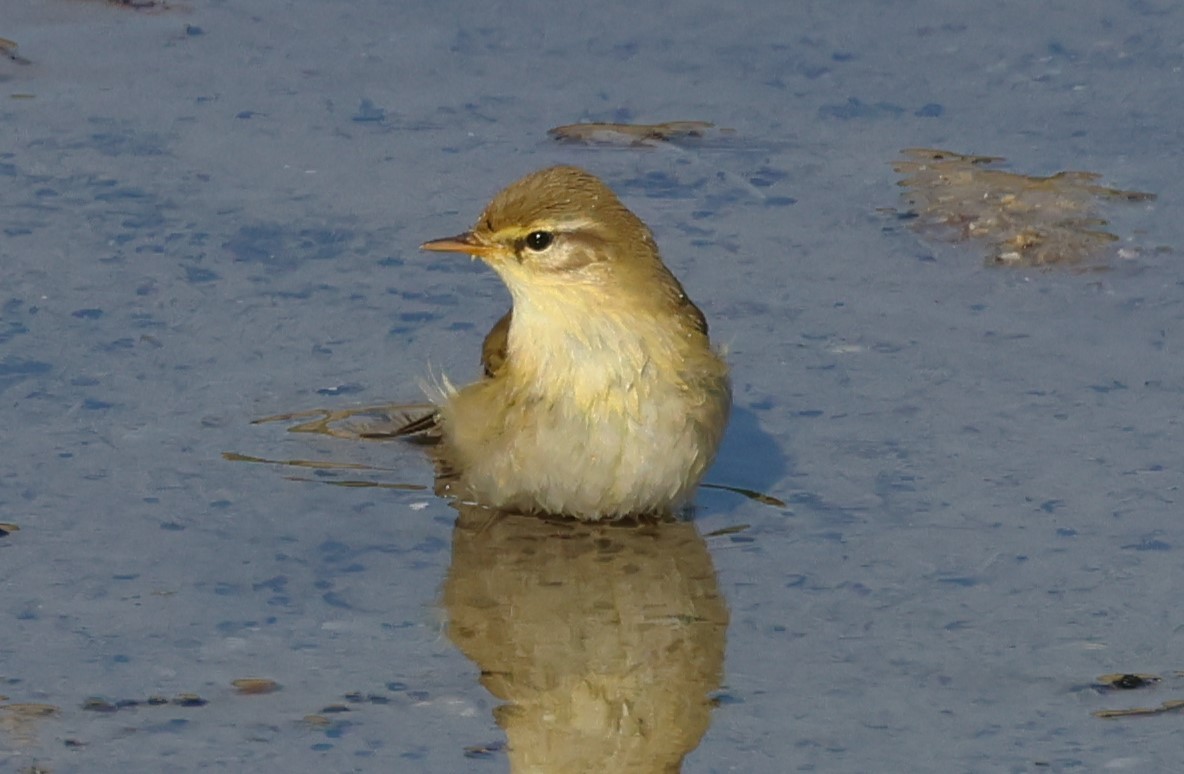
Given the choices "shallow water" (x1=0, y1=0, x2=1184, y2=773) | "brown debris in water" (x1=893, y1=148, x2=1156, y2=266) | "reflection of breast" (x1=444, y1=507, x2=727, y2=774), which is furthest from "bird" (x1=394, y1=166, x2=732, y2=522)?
"brown debris in water" (x1=893, y1=148, x2=1156, y2=266)

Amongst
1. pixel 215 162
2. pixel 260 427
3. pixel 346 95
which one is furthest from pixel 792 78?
pixel 260 427

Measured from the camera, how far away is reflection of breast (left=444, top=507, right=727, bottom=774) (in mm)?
5129

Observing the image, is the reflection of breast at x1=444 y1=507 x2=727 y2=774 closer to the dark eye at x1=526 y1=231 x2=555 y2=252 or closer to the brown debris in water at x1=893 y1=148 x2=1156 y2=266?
the dark eye at x1=526 y1=231 x2=555 y2=252

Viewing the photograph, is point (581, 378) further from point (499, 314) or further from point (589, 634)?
point (499, 314)

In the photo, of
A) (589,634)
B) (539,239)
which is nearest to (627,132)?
(539,239)

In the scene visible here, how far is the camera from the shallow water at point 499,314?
209 inches

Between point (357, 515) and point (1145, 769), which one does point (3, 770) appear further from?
point (1145, 769)

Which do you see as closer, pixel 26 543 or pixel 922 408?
pixel 26 543

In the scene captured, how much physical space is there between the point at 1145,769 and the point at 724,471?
2077 millimetres

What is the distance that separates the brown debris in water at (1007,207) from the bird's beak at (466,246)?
2.13m

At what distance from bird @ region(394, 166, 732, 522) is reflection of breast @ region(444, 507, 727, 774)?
11 centimetres

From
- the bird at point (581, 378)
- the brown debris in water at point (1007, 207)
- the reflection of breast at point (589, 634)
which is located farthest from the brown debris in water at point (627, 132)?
the reflection of breast at point (589, 634)

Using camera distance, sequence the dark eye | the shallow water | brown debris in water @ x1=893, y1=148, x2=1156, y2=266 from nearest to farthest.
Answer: the shallow water → the dark eye → brown debris in water @ x1=893, y1=148, x2=1156, y2=266

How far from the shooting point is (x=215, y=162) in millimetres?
8398
